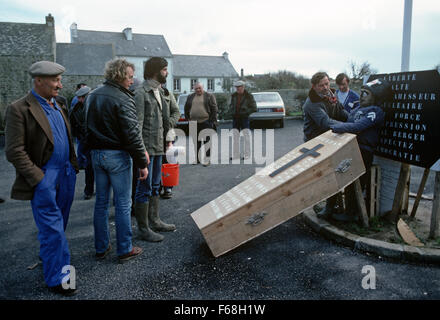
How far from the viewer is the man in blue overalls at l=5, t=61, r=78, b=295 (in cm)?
306

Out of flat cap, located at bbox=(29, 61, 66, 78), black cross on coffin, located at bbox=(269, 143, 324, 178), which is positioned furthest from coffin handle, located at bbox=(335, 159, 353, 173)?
flat cap, located at bbox=(29, 61, 66, 78)

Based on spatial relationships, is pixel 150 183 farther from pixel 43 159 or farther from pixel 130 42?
pixel 130 42

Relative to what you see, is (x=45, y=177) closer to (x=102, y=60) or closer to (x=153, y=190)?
(x=153, y=190)

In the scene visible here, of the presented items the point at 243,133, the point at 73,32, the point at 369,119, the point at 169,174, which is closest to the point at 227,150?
the point at 243,133

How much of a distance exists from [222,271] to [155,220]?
60.2 inches

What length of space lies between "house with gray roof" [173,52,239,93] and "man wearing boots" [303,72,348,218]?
172 feet

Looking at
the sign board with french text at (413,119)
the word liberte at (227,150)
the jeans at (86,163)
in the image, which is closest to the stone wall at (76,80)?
the word liberte at (227,150)

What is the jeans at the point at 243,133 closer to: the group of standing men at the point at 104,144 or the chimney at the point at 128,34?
the group of standing men at the point at 104,144

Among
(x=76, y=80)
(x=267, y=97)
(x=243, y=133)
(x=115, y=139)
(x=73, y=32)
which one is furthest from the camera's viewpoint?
(x=73, y=32)

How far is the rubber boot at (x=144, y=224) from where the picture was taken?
4.36 meters

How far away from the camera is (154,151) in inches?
173

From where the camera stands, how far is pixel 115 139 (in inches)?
139

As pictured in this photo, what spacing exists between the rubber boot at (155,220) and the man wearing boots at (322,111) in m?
2.07

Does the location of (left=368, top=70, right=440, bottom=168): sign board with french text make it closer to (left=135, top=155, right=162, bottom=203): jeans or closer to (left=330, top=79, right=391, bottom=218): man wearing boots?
(left=330, top=79, right=391, bottom=218): man wearing boots
